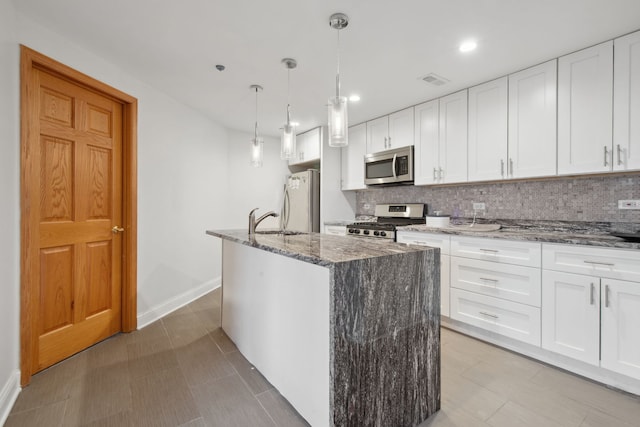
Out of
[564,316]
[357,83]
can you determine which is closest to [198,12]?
[357,83]

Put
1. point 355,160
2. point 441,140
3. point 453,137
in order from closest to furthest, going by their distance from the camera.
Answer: point 453,137
point 441,140
point 355,160

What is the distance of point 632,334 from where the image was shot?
174cm

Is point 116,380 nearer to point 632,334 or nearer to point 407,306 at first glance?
point 407,306

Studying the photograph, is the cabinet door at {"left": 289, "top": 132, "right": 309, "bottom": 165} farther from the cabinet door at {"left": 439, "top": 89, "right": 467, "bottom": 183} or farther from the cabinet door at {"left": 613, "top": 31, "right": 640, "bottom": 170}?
A: the cabinet door at {"left": 613, "top": 31, "right": 640, "bottom": 170}

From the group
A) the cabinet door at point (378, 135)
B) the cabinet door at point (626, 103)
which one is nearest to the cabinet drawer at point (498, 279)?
the cabinet door at point (626, 103)

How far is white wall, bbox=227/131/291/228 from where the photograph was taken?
14.7 feet

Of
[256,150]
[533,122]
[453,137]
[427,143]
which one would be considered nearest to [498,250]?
[533,122]

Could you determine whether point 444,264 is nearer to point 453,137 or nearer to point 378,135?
point 453,137

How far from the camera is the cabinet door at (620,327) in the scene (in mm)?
1727

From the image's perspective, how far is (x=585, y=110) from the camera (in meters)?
2.17

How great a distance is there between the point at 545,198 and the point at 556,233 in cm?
37

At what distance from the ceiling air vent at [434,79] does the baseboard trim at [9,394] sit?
369 cm

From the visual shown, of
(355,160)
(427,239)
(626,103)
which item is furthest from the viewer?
(355,160)

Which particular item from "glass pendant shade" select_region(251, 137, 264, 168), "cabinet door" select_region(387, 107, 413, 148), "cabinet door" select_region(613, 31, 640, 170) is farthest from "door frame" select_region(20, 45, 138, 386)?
"cabinet door" select_region(613, 31, 640, 170)
